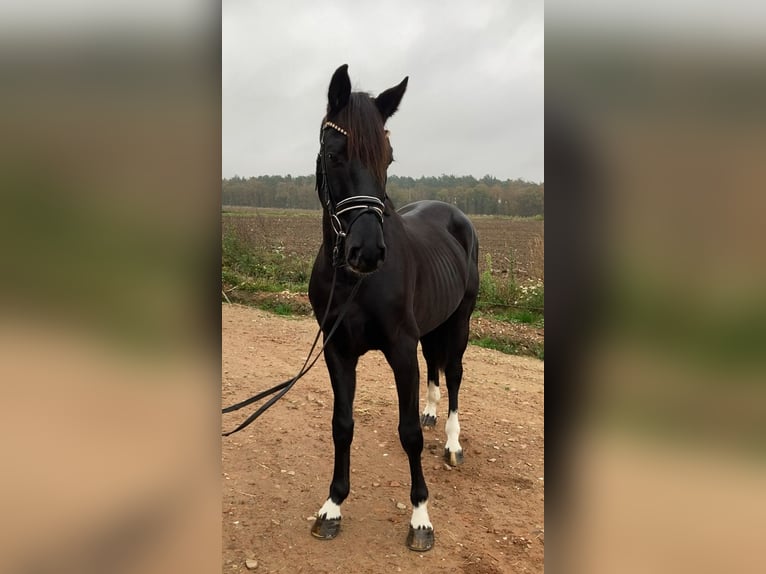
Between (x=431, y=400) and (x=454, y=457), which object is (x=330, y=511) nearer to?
(x=454, y=457)

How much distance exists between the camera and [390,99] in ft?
8.68

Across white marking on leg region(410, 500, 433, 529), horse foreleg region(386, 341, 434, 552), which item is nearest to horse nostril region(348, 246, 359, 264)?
horse foreleg region(386, 341, 434, 552)

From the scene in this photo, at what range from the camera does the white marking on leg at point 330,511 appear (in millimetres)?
2873

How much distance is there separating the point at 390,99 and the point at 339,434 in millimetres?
1937

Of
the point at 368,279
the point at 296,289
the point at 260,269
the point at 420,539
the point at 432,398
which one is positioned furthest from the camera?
the point at 260,269

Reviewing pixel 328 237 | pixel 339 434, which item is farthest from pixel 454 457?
pixel 328 237

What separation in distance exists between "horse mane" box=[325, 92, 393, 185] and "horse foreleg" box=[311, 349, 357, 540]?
1.09 meters

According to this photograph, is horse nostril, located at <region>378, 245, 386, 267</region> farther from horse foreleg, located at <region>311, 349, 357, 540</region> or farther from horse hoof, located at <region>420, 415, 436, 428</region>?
horse hoof, located at <region>420, 415, 436, 428</region>

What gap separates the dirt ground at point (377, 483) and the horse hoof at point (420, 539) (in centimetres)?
4
